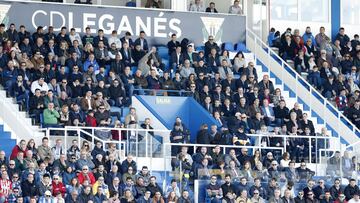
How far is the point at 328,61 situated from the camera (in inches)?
1857

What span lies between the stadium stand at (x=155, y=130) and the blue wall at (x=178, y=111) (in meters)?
0.16

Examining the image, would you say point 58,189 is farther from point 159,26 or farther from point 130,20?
point 159,26

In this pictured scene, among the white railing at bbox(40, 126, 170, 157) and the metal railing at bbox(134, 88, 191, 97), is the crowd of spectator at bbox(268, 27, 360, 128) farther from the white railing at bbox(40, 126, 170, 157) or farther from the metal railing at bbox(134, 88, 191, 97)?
the white railing at bbox(40, 126, 170, 157)

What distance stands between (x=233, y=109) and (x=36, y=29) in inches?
198

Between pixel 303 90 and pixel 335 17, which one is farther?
pixel 335 17

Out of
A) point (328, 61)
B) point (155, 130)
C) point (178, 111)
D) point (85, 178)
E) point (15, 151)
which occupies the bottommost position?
point (85, 178)

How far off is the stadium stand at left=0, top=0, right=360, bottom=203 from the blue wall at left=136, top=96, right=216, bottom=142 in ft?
0.54

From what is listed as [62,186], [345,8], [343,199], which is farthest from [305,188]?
[345,8]

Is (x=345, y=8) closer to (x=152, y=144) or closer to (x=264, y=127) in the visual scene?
(x=264, y=127)

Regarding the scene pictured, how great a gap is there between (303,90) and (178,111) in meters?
4.13

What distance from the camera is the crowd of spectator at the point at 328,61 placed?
45.9 m

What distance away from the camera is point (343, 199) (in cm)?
4006

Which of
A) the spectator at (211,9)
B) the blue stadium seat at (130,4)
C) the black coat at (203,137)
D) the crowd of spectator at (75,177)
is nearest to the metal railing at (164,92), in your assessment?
the black coat at (203,137)

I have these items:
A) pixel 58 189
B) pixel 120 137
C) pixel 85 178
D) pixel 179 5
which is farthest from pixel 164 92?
pixel 58 189
